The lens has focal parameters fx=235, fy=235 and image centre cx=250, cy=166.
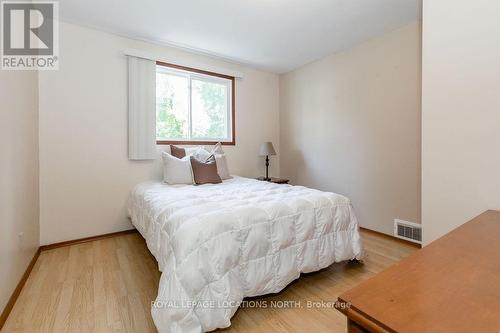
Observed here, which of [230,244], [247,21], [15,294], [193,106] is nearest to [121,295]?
[15,294]

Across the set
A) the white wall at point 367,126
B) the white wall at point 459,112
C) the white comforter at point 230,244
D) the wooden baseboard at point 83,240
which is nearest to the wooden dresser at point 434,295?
the white wall at point 459,112

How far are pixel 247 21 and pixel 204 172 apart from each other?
177 centimetres

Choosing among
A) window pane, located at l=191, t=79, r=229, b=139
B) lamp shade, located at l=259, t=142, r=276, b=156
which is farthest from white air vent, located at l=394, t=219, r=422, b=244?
window pane, located at l=191, t=79, r=229, b=139

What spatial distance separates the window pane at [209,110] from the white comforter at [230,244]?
64.3 inches

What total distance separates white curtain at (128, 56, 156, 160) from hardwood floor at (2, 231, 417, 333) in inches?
48.2

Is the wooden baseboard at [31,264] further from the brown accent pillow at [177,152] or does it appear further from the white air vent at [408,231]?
the white air vent at [408,231]

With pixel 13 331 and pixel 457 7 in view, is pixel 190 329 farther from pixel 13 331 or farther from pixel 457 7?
pixel 457 7

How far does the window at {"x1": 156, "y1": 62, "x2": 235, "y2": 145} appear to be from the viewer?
3.27m

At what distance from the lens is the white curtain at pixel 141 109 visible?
9.62 feet

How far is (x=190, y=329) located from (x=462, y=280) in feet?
3.91

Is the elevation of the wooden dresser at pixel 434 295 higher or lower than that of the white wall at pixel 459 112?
lower

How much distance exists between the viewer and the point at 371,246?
2.60 metres

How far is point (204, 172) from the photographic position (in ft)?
9.30

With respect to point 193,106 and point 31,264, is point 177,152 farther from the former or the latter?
point 31,264
